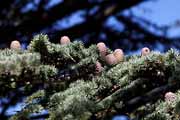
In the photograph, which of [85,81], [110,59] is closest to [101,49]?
[110,59]

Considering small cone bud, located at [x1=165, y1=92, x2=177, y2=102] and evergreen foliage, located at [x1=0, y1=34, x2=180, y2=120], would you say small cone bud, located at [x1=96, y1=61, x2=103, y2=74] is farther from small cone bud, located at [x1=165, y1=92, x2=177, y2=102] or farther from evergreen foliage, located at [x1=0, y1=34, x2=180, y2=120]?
small cone bud, located at [x1=165, y1=92, x2=177, y2=102]

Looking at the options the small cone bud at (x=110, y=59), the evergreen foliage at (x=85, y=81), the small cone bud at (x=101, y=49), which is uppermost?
the small cone bud at (x=101, y=49)

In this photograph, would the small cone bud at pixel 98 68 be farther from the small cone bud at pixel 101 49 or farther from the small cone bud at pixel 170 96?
the small cone bud at pixel 170 96

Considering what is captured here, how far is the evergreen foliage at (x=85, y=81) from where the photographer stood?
3.50 feet

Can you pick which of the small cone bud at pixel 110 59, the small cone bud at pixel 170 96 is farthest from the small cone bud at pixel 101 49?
the small cone bud at pixel 170 96

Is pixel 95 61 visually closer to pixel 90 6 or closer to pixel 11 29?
pixel 11 29

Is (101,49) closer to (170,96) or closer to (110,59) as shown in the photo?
(110,59)

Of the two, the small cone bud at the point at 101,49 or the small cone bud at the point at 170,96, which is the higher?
the small cone bud at the point at 101,49

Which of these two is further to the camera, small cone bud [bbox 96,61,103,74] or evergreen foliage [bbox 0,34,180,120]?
small cone bud [bbox 96,61,103,74]

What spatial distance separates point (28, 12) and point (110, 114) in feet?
9.47

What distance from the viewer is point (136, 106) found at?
4.62 ft

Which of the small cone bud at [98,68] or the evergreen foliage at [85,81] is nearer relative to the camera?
the evergreen foliage at [85,81]

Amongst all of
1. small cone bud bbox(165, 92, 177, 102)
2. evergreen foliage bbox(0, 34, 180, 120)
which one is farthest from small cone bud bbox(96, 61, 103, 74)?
small cone bud bbox(165, 92, 177, 102)

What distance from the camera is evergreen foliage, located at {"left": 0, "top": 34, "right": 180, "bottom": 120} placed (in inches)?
42.0
